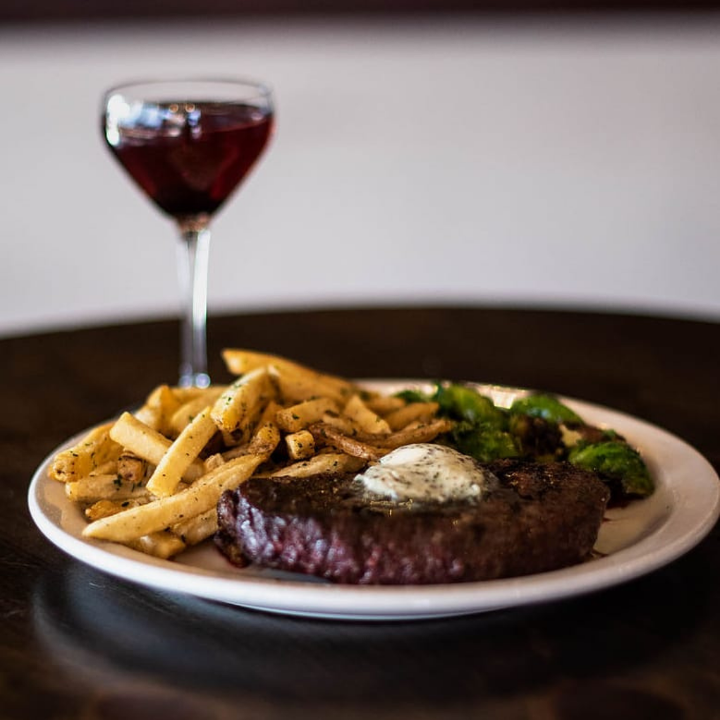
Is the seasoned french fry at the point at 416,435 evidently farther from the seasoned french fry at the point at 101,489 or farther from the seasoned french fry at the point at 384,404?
the seasoned french fry at the point at 101,489

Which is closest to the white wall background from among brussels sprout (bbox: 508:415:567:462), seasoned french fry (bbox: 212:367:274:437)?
brussels sprout (bbox: 508:415:567:462)

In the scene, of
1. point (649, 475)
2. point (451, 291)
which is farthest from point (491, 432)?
point (451, 291)

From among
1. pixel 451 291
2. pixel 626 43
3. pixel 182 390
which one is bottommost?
pixel 451 291

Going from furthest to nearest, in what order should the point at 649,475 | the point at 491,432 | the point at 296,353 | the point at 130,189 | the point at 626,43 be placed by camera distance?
1. the point at 130,189
2. the point at 626,43
3. the point at 296,353
4. the point at 491,432
5. the point at 649,475

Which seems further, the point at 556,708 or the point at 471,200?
the point at 471,200

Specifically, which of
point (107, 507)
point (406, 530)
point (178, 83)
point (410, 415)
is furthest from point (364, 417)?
point (178, 83)

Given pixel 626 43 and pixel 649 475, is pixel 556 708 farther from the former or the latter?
pixel 626 43

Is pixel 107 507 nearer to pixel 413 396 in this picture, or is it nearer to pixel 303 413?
pixel 303 413
